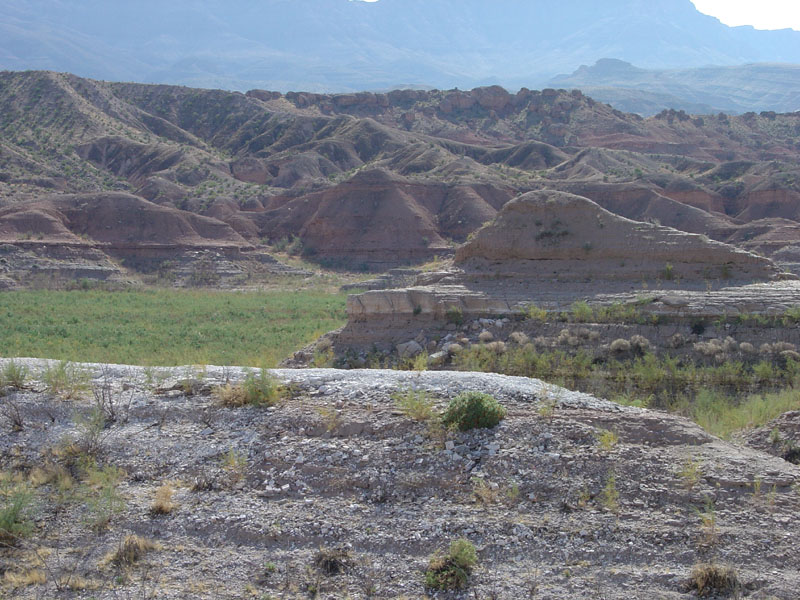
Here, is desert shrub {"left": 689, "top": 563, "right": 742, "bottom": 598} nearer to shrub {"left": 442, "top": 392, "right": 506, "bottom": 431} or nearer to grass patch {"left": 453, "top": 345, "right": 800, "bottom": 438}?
shrub {"left": 442, "top": 392, "right": 506, "bottom": 431}

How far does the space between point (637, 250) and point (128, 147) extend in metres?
71.4

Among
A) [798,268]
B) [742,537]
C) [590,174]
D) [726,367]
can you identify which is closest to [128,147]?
[590,174]

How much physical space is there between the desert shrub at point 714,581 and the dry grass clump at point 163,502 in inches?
210

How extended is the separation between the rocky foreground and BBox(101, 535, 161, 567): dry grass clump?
0.04 m

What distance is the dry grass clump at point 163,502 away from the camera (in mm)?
7461

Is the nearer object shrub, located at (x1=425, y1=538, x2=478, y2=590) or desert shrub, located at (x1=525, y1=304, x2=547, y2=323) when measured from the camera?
shrub, located at (x1=425, y1=538, x2=478, y2=590)

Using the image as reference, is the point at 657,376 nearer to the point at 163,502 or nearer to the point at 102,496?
the point at 163,502

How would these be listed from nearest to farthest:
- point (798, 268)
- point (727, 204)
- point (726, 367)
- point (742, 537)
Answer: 1. point (742, 537)
2. point (726, 367)
3. point (798, 268)
4. point (727, 204)

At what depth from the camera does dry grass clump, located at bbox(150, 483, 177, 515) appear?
7461 mm

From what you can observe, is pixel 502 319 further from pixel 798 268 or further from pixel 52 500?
pixel 798 268

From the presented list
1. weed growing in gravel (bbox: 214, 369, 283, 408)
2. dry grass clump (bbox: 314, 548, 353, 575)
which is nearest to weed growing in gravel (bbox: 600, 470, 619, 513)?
dry grass clump (bbox: 314, 548, 353, 575)

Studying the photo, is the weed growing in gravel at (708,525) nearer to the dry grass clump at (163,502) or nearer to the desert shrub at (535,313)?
the dry grass clump at (163,502)

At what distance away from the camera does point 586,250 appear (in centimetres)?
1888

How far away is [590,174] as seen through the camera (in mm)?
64188
